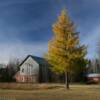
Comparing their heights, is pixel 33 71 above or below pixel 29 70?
below

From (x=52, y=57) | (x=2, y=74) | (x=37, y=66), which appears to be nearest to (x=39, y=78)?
(x=37, y=66)

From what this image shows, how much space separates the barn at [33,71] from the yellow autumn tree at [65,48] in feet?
141

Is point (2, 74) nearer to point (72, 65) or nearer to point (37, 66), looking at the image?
point (37, 66)

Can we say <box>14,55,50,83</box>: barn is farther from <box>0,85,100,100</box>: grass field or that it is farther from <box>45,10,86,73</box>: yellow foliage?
<box>0,85,100,100</box>: grass field

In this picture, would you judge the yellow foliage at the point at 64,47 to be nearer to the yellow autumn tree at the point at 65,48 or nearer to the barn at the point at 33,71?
the yellow autumn tree at the point at 65,48

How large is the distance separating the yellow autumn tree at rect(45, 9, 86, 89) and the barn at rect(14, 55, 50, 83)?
42978 millimetres

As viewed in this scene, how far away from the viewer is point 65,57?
145ft

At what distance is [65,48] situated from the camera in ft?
146

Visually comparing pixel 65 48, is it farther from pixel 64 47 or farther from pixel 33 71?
Answer: pixel 33 71

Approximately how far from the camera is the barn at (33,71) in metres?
88.6

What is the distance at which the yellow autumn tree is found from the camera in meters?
44.0

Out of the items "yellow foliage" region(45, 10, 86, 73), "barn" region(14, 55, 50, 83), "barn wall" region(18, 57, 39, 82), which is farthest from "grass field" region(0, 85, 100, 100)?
"barn wall" region(18, 57, 39, 82)

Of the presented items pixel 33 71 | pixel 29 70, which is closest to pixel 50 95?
pixel 33 71

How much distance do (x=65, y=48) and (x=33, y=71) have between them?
4565 centimetres
